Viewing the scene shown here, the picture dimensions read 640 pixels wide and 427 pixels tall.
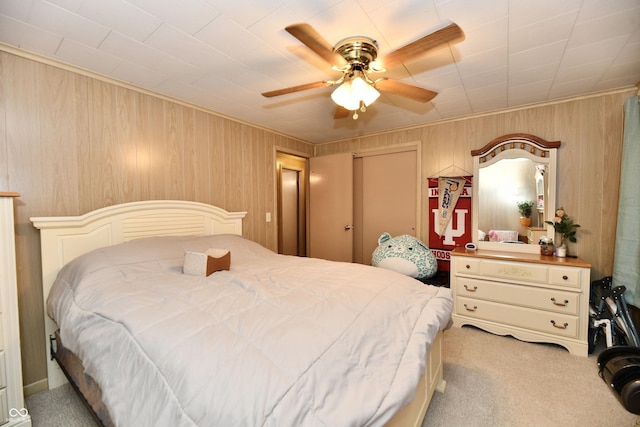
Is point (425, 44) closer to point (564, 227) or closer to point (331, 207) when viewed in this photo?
point (564, 227)

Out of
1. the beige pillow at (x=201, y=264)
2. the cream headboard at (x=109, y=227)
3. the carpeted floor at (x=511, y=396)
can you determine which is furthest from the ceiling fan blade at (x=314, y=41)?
the carpeted floor at (x=511, y=396)

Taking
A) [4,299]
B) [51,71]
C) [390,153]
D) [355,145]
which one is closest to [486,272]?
[390,153]

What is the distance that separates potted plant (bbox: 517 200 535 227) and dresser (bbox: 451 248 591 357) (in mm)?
336

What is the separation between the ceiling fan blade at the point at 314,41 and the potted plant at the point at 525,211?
2519 mm

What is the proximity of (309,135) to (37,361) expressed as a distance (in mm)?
3487

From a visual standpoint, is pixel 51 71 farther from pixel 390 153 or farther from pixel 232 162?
pixel 390 153

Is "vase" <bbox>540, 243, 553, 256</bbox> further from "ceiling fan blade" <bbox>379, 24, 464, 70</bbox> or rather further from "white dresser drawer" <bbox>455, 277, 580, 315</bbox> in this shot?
"ceiling fan blade" <bbox>379, 24, 464, 70</bbox>

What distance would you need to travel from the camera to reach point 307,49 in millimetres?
1773

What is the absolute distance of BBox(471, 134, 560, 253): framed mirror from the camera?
2748 millimetres

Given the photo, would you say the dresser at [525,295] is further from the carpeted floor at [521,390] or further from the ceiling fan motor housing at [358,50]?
the ceiling fan motor housing at [358,50]

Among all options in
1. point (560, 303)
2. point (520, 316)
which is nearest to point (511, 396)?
point (520, 316)

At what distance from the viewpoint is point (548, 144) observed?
2705 mm

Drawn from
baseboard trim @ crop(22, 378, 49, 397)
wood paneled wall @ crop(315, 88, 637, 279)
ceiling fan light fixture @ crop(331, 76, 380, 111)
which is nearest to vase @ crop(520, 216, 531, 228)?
wood paneled wall @ crop(315, 88, 637, 279)

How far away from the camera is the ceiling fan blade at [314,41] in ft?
4.00
